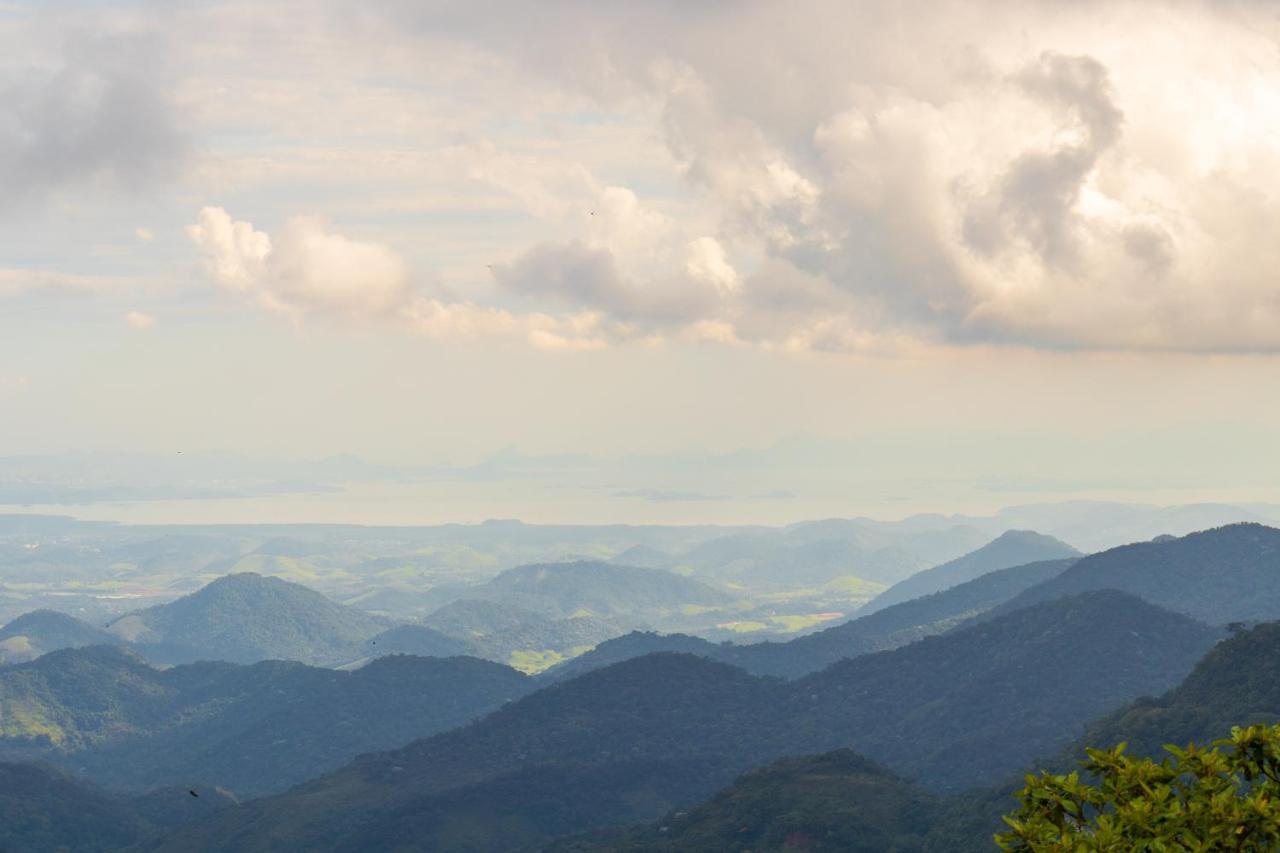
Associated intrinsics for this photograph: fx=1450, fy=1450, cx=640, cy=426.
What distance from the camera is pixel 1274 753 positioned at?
195 feet

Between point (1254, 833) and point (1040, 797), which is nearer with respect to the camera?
point (1254, 833)

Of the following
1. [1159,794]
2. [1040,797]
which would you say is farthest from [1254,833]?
[1040,797]

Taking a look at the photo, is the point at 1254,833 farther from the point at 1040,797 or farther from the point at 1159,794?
the point at 1040,797

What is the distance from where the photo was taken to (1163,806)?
58188mm

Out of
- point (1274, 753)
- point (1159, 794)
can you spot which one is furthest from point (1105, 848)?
point (1274, 753)

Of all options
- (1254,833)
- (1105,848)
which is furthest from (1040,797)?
(1254,833)

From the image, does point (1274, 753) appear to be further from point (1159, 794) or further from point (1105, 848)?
point (1105, 848)

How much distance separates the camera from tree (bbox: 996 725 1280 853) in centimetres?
5612

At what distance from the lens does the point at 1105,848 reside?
184ft

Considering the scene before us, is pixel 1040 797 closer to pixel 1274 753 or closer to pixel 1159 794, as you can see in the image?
pixel 1159 794

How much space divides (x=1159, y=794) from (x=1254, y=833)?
3696mm

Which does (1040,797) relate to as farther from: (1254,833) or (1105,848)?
(1254,833)

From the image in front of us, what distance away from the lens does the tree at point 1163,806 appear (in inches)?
2210

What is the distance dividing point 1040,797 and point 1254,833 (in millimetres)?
8282
